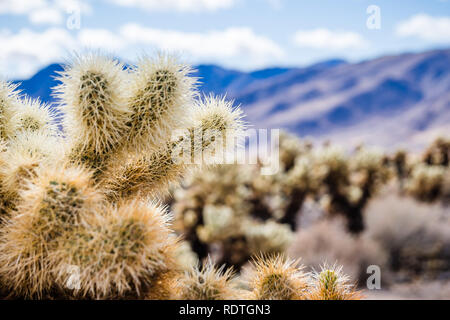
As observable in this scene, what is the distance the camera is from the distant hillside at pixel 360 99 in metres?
84.1

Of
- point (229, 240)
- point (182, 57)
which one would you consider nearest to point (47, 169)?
point (182, 57)

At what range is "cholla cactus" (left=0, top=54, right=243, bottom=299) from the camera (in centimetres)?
109

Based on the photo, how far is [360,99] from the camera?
346 ft

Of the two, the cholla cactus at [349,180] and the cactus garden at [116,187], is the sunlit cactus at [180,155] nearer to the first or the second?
the cactus garden at [116,187]

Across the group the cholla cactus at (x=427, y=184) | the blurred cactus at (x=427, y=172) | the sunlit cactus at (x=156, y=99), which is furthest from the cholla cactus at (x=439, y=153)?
the sunlit cactus at (x=156, y=99)

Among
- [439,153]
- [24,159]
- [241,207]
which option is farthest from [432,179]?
[24,159]

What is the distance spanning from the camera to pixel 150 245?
3.62ft

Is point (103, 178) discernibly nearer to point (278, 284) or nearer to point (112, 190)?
point (112, 190)

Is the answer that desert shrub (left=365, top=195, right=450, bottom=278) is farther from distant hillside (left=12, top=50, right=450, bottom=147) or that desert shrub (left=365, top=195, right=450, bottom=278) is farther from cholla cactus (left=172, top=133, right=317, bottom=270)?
distant hillside (left=12, top=50, right=450, bottom=147)

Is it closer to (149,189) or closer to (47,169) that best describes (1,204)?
(47,169)

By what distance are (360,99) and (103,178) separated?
112815 millimetres

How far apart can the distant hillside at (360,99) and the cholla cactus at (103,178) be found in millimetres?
78410

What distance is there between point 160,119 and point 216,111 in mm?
271

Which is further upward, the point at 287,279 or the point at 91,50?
the point at 91,50
